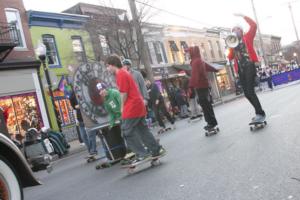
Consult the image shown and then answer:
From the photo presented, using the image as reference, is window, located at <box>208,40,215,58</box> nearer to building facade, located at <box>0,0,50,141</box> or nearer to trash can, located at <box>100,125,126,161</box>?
building facade, located at <box>0,0,50,141</box>

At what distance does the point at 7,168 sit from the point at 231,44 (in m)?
6.37

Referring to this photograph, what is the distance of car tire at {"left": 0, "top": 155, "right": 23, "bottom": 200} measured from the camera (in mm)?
3906

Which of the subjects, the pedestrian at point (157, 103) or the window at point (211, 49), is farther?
the window at point (211, 49)

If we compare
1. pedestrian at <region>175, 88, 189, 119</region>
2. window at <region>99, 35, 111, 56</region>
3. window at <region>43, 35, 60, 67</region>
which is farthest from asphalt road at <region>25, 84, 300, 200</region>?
window at <region>99, 35, 111, 56</region>

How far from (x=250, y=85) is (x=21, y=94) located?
16.4 m

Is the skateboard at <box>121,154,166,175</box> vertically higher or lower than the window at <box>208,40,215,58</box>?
lower

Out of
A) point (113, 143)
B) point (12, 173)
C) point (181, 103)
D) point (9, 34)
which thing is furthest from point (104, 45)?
point (12, 173)

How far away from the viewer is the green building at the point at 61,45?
2515 cm

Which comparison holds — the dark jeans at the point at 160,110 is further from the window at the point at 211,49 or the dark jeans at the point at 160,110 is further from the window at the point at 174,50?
the window at the point at 211,49

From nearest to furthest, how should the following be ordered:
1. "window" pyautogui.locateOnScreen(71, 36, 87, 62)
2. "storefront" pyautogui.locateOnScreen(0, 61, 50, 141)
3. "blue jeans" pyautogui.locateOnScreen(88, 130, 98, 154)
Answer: "blue jeans" pyautogui.locateOnScreen(88, 130, 98, 154)
"storefront" pyautogui.locateOnScreen(0, 61, 50, 141)
"window" pyautogui.locateOnScreen(71, 36, 87, 62)

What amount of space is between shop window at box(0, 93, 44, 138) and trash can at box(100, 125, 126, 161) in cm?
1298

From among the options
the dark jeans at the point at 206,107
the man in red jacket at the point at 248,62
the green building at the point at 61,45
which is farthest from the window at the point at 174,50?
the man in red jacket at the point at 248,62

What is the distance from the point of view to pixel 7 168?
3977mm

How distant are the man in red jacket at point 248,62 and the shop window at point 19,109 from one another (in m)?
14.3
